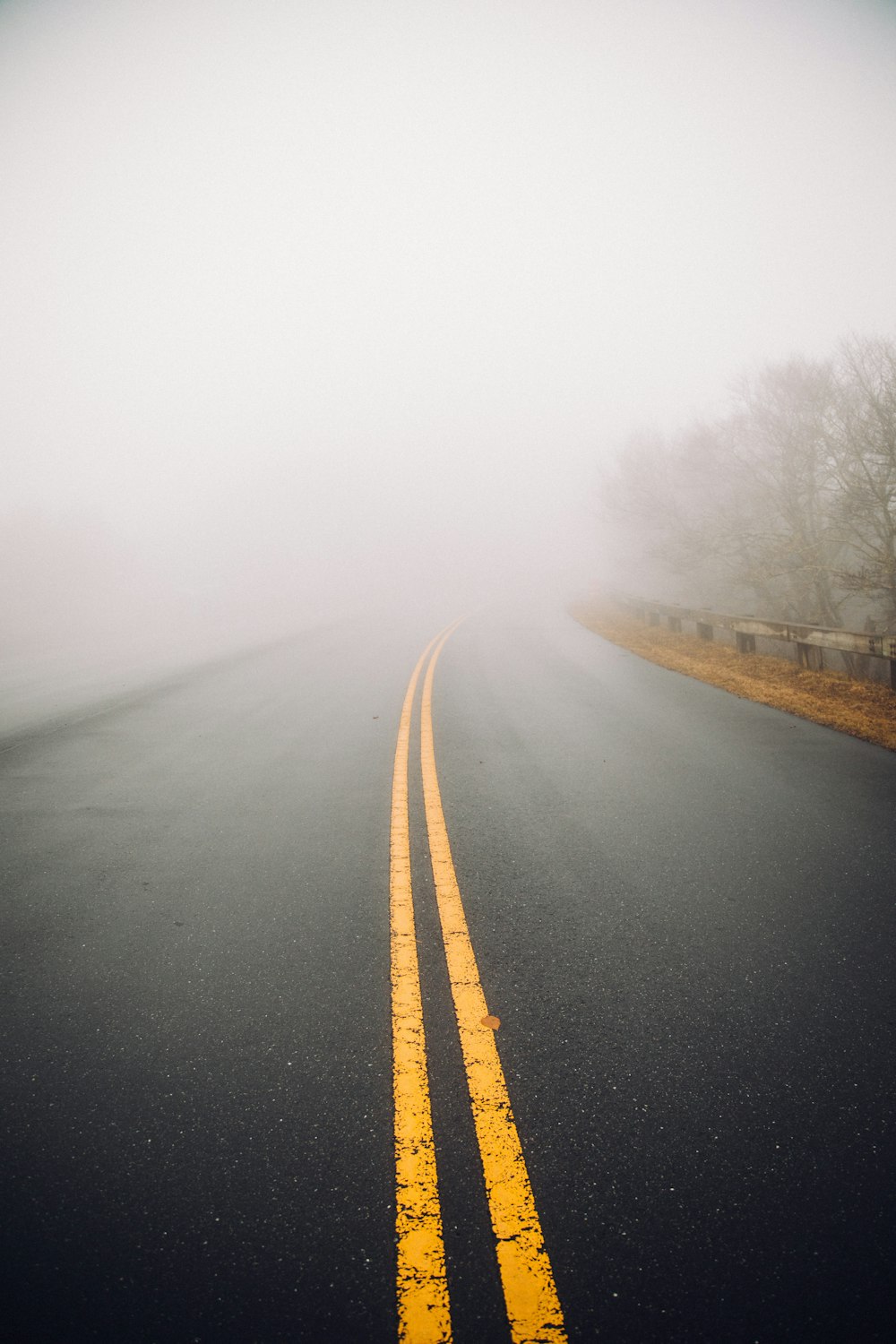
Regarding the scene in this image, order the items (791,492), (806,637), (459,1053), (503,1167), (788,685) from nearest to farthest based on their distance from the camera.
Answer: (503,1167) → (459,1053) → (788,685) → (806,637) → (791,492)

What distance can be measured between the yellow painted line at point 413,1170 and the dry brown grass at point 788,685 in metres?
5.90

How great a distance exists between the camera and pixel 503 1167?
1964 millimetres

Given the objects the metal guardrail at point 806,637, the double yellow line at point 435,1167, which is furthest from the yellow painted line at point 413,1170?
the metal guardrail at point 806,637

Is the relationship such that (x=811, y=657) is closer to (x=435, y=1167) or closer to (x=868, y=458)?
(x=868, y=458)

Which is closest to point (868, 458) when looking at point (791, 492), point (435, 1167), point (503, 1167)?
point (791, 492)

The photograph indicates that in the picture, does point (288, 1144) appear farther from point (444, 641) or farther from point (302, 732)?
point (444, 641)

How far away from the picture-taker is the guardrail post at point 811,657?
9586 mm

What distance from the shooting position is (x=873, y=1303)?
1.60 m

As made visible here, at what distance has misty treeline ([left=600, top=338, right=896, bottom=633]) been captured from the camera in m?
14.8

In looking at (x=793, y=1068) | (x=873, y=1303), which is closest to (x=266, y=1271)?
(x=873, y=1303)

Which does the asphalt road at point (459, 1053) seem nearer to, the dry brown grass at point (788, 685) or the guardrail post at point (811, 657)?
the dry brown grass at point (788, 685)

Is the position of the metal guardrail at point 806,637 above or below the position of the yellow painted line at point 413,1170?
above

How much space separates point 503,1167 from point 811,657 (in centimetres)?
992

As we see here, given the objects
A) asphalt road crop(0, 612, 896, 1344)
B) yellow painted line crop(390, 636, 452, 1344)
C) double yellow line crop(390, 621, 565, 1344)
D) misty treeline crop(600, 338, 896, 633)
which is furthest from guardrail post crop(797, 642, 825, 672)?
yellow painted line crop(390, 636, 452, 1344)
